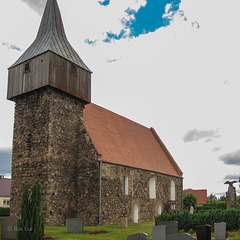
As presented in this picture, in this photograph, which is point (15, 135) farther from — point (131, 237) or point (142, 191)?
point (131, 237)

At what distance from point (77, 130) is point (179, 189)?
1605cm

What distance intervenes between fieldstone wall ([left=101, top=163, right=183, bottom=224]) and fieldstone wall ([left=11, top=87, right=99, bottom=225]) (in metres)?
1.02

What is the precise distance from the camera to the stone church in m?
21.0

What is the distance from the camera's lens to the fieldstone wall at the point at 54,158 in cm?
2064

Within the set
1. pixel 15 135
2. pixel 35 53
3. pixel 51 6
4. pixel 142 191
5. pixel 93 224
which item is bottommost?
pixel 93 224

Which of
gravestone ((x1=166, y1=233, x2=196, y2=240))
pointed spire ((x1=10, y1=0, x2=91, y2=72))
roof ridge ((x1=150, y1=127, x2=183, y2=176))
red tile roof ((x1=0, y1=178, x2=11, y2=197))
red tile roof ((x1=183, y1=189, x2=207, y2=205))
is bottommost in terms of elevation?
red tile roof ((x1=183, y1=189, x2=207, y2=205))

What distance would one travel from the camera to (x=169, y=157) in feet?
119

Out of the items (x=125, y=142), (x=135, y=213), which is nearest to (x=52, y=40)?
(x=125, y=142)

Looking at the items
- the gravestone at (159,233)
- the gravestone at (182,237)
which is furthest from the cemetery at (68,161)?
the gravestone at (182,237)

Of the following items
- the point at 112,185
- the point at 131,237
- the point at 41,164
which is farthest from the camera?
the point at 112,185

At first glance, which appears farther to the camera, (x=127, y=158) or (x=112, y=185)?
(x=127, y=158)

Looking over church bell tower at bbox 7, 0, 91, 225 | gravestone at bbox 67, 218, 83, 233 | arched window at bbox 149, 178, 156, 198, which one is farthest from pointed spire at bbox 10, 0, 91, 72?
gravestone at bbox 67, 218, 83, 233

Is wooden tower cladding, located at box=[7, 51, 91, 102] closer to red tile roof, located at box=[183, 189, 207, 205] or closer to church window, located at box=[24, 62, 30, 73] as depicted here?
church window, located at box=[24, 62, 30, 73]

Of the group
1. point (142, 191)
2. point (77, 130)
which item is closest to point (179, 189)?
point (142, 191)
